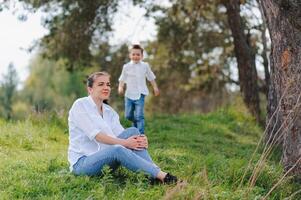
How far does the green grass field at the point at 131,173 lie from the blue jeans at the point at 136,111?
43 centimetres

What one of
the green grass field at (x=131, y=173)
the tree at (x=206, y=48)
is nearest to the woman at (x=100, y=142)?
the green grass field at (x=131, y=173)

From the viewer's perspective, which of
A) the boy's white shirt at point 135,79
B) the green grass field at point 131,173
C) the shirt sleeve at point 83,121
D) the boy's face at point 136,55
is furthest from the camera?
the boy's white shirt at point 135,79

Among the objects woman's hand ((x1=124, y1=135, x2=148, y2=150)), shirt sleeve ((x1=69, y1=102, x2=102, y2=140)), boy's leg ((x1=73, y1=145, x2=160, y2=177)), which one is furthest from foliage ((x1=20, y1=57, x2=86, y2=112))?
boy's leg ((x1=73, y1=145, x2=160, y2=177))

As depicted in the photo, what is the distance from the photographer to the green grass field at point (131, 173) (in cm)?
624

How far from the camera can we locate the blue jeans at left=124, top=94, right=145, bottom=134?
404 inches

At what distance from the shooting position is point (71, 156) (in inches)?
268

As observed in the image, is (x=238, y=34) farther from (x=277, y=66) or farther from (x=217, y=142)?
(x=277, y=66)

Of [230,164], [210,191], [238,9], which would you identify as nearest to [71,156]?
[210,191]

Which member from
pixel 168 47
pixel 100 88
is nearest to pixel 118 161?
pixel 100 88

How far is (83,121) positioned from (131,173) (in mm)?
883

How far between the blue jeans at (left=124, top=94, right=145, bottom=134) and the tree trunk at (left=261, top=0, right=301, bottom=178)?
2815 millimetres

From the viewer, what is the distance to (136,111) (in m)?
10.3

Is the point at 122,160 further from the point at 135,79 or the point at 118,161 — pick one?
the point at 135,79

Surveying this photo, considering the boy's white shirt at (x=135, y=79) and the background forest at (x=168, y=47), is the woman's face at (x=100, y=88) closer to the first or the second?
the boy's white shirt at (x=135, y=79)
